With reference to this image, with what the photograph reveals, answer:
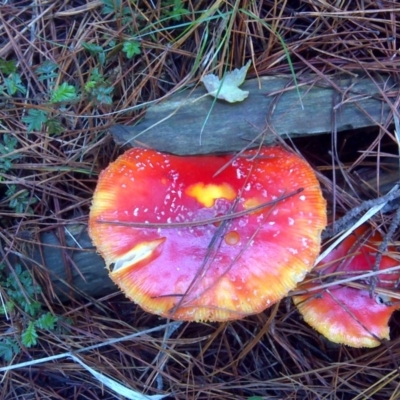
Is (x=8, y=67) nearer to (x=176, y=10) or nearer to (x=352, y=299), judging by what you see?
(x=176, y=10)

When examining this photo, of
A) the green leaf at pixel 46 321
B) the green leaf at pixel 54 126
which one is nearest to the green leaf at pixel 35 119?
the green leaf at pixel 54 126

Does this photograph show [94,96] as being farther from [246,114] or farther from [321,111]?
[321,111]

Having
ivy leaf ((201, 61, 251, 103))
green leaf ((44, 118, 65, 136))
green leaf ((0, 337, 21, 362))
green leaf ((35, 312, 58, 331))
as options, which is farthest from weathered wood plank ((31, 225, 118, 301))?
ivy leaf ((201, 61, 251, 103))

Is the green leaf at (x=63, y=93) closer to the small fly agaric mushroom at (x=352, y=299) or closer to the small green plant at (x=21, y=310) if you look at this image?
the small green plant at (x=21, y=310)

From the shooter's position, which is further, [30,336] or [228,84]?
[30,336]

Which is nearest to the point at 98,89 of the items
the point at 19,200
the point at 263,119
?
the point at 19,200

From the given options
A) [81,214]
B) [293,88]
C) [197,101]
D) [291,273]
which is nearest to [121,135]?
[197,101]

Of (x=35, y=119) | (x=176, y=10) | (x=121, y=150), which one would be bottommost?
(x=121, y=150)

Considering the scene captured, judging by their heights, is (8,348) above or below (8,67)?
below

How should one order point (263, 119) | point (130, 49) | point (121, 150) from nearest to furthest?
point (263, 119) < point (130, 49) < point (121, 150)
